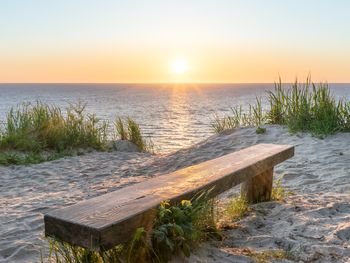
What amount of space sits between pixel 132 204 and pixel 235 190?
299cm

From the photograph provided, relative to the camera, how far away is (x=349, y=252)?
279 centimetres

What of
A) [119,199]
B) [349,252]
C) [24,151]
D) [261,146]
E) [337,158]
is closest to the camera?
[119,199]

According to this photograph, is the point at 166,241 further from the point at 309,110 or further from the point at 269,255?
the point at 309,110

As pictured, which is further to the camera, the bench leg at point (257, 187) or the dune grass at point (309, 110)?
the dune grass at point (309, 110)

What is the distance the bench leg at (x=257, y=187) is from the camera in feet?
13.1

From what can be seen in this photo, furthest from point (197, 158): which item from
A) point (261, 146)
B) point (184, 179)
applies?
point (184, 179)

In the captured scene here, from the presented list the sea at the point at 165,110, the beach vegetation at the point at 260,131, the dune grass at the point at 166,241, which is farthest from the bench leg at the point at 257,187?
the sea at the point at 165,110

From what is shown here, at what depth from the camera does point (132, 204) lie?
7.44 feet

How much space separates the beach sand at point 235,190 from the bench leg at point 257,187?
13 cm

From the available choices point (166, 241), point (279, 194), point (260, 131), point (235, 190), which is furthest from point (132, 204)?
point (260, 131)

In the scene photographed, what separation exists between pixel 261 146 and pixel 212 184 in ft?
5.58

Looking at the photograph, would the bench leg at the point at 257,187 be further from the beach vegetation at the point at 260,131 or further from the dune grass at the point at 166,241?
the beach vegetation at the point at 260,131

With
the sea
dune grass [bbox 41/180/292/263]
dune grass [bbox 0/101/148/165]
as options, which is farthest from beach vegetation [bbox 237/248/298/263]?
the sea

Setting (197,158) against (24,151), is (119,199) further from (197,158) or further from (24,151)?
(24,151)
